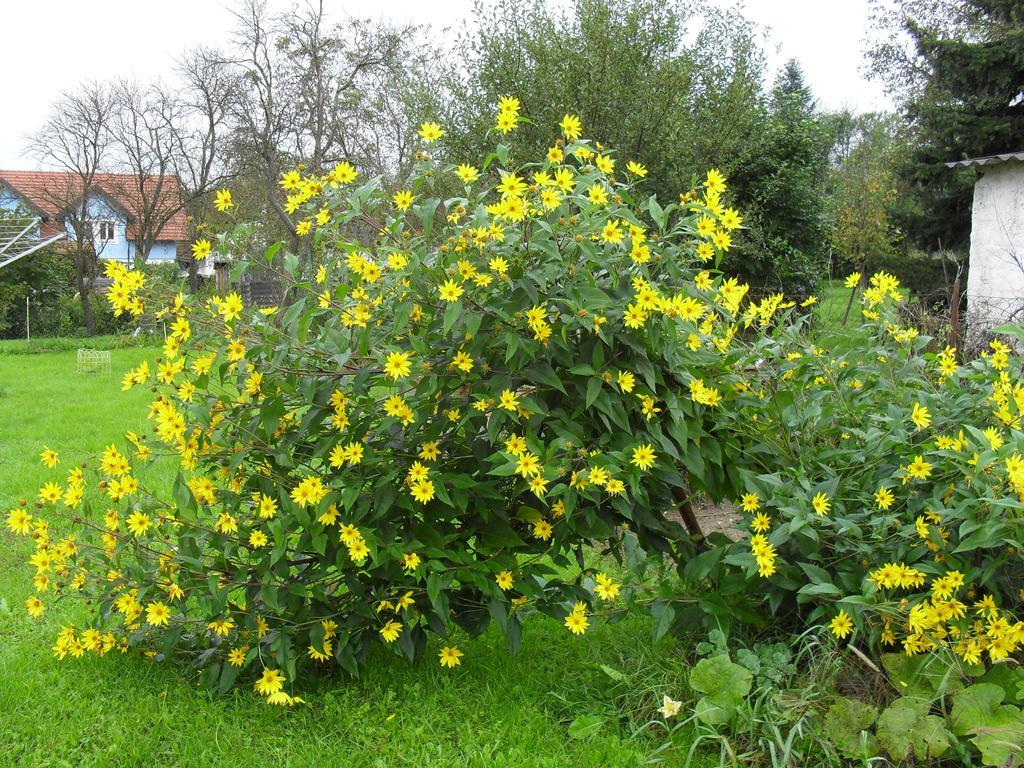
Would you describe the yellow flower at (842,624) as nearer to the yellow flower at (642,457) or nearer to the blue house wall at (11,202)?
the yellow flower at (642,457)

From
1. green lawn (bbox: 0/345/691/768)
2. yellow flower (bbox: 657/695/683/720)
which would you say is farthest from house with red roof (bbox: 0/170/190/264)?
yellow flower (bbox: 657/695/683/720)

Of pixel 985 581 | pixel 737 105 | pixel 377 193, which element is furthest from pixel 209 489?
pixel 737 105

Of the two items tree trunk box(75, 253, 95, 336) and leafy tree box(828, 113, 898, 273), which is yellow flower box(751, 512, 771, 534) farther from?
tree trunk box(75, 253, 95, 336)

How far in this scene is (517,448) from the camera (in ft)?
6.88

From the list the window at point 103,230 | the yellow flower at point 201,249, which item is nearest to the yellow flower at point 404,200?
the yellow flower at point 201,249

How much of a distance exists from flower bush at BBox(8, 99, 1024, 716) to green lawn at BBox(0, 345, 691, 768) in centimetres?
14

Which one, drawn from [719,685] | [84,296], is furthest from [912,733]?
[84,296]

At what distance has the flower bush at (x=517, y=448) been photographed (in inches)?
84.2

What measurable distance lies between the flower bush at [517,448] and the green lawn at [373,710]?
14 cm

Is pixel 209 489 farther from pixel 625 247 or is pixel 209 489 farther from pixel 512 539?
pixel 625 247

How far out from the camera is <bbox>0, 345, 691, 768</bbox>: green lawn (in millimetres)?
2227

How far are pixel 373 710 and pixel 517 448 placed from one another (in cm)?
99

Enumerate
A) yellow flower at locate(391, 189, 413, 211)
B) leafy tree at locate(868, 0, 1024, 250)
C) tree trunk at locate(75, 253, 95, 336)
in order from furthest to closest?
tree trunk at locate(75, 253, 95, 336)
leafy tree at locate(868, 0, 1024, 250)
yellow flower at locate(391, 189, 413, 211)

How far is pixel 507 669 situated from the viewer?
2680 mm
